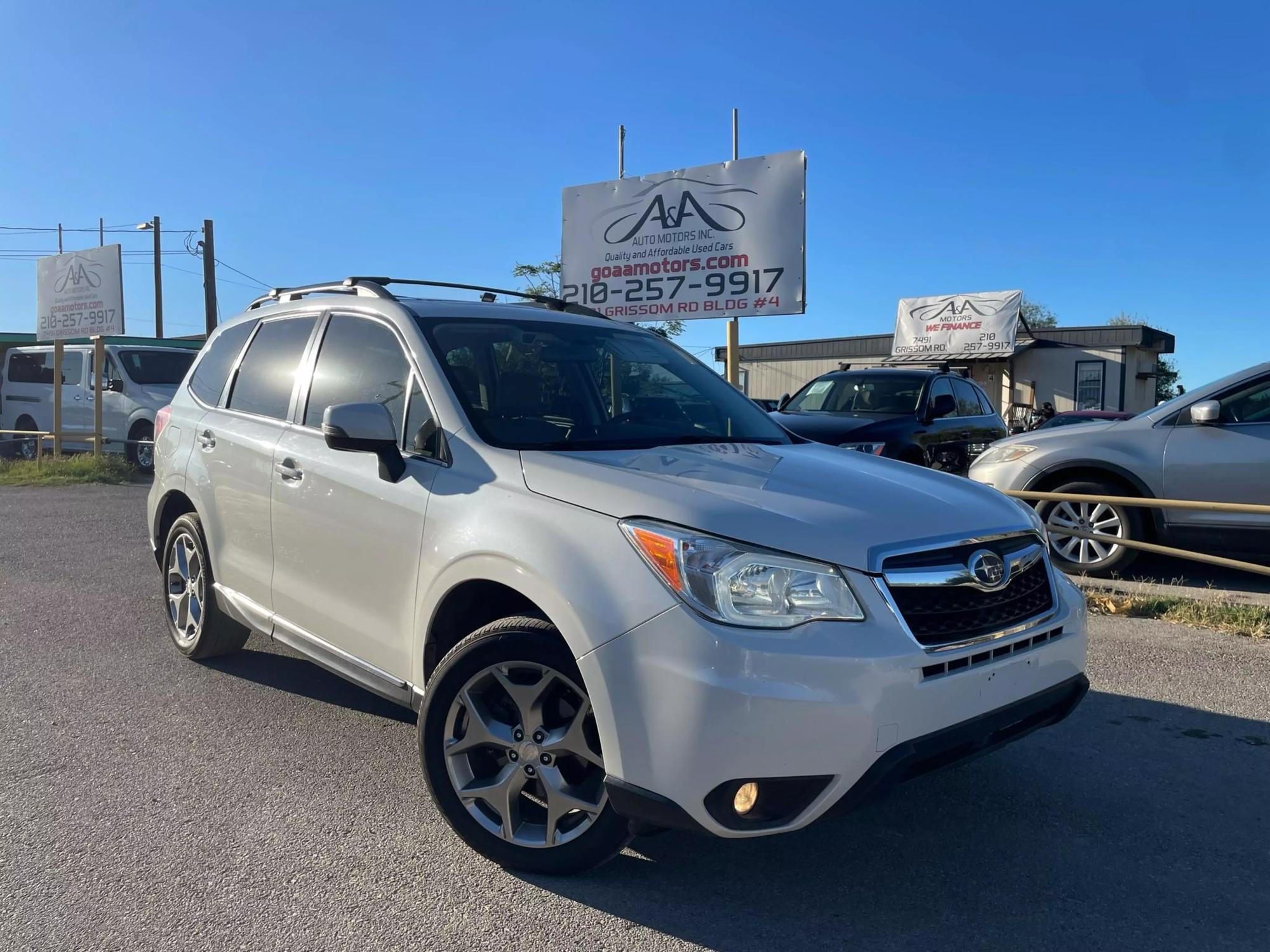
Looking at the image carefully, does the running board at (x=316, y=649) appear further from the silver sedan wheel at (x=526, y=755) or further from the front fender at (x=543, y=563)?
the silver sedan wheel at (x=526, y=755)

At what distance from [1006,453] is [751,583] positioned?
585cm

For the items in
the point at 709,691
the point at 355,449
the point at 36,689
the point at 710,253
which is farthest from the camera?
the point at 710,253

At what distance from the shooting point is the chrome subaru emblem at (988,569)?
107 inches

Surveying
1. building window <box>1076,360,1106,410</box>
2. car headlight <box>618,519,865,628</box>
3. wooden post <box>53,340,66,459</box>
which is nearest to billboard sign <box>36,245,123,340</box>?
wooden post <box>53,340,66,459</box>

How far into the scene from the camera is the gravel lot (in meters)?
2.62

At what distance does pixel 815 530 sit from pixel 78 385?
18153 millimetres

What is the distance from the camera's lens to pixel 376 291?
3.98 metres

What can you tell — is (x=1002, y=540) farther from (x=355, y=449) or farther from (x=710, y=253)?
(x=710, y=253)

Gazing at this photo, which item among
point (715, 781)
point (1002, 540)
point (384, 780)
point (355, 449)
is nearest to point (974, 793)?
point (1002, 540)

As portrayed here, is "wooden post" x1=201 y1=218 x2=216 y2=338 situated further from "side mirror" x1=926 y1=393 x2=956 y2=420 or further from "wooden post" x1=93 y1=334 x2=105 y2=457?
"side mirror" x1=926 y1=393 x2=956 y2=420

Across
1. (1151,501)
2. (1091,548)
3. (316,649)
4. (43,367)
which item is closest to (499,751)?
(316,649)

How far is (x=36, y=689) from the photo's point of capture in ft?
15.2

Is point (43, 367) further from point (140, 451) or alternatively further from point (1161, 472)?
point (1161, 472)

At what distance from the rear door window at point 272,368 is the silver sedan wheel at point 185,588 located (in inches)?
31.9
